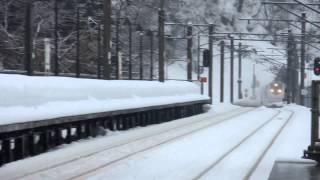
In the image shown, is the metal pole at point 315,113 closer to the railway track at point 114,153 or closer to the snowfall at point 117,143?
the snowfall at point 117,143

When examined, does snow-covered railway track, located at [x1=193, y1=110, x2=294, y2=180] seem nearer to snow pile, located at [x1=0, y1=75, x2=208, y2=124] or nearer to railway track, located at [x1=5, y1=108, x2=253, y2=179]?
railway track, located at [x1=5, y1=108, x2=253, y2=179]

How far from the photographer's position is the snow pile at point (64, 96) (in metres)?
18.8

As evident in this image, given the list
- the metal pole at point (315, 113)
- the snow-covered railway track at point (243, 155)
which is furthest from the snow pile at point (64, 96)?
the metal pole at point (315, 113)

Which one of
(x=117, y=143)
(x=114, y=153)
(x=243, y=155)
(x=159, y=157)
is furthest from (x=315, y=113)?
(x=117, y=143)

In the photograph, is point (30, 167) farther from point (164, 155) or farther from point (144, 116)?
point (144, 116)

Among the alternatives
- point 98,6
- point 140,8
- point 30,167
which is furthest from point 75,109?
point 140,8

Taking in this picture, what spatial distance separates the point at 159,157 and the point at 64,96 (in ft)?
17.6

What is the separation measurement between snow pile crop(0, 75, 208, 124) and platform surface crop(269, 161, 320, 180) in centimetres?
659

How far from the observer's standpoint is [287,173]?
15117 millimetres

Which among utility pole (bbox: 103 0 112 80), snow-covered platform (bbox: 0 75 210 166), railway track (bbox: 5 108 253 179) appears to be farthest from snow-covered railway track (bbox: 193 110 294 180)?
utility pole (bbox: 103 0 112 80)

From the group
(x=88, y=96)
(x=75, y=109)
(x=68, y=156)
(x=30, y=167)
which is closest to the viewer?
(x=30, y=167)

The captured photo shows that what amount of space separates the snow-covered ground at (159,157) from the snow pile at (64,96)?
117 cm

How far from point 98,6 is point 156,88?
18.7 m

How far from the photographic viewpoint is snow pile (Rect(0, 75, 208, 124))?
1883cm
